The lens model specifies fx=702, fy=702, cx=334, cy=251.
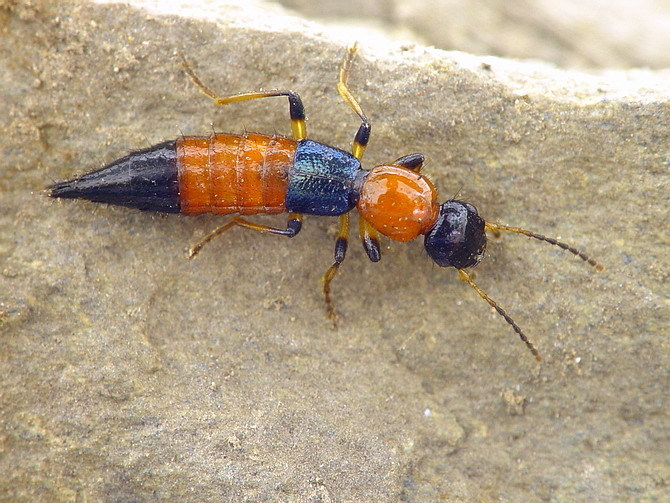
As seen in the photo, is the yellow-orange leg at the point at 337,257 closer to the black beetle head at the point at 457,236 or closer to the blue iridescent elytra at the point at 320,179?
the blue iridescent elytra at the point at 320,179

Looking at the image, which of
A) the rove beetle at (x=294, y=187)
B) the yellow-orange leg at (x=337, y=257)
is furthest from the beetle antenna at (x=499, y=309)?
the yellow-orange leg at (x=337, y=257)

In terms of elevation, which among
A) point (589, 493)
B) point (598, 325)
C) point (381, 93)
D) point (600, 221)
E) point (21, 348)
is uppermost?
point (381, 93)

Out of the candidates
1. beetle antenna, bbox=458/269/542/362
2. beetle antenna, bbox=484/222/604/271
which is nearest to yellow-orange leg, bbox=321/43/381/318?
beetle antenna, bbox=458/269/542/362

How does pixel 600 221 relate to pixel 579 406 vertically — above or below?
above

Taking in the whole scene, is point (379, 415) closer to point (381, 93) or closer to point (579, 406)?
point (579, 406)

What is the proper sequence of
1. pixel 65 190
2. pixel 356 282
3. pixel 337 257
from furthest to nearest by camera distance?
pixel 356 282 < pixel 337 257 < pixel 65 190

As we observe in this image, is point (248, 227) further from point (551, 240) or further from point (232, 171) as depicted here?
point (551, 240)

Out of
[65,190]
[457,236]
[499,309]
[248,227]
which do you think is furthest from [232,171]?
[499,309]

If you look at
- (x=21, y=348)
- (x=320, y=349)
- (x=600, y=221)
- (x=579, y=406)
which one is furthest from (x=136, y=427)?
(x=600, y=221)
